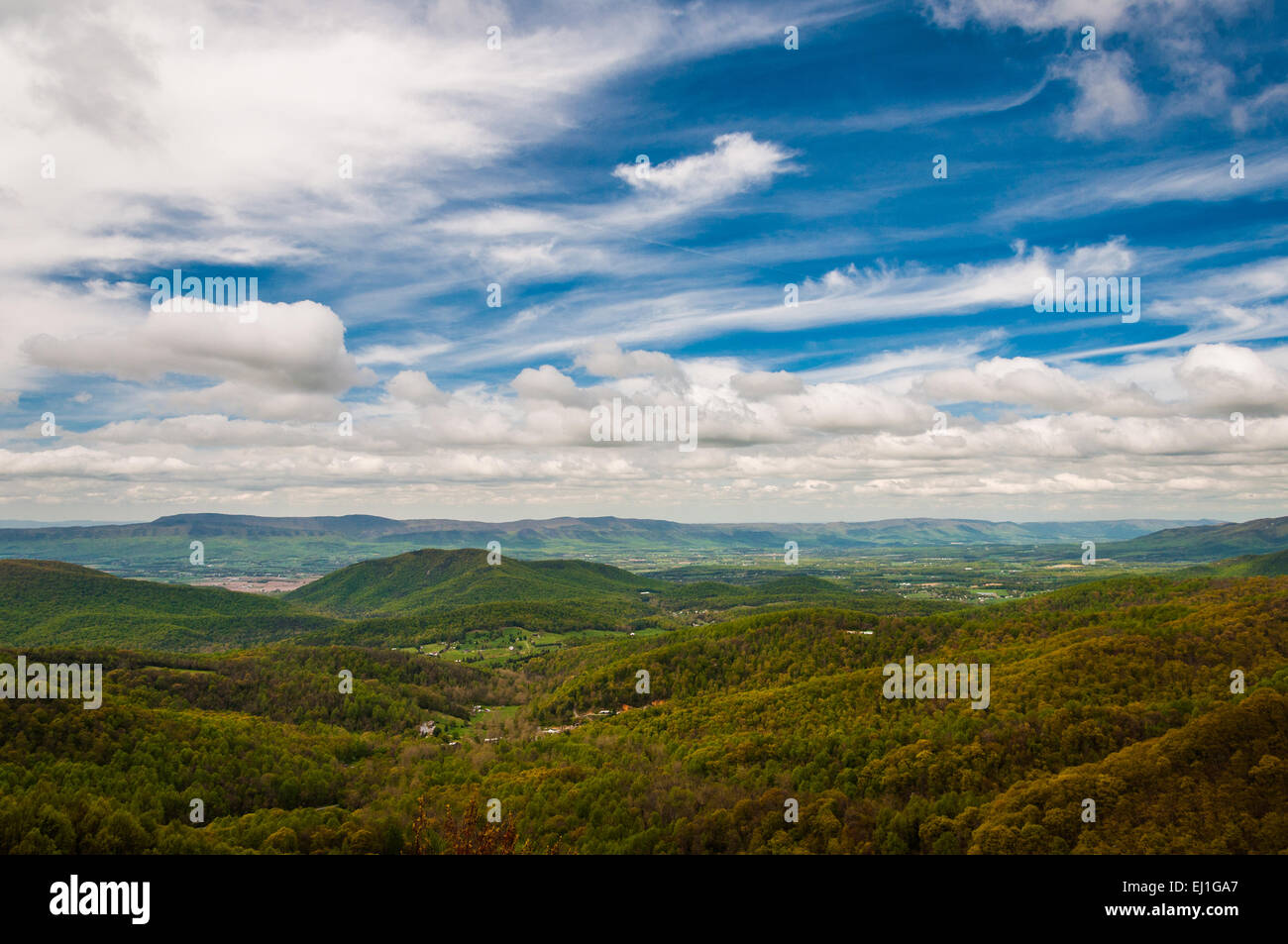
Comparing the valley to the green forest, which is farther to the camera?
the valley

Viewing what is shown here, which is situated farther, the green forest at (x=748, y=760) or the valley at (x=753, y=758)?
the valley at (x=753, y=758)

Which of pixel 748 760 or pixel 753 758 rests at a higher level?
pixel 753 758

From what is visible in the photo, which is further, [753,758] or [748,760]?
[748,760]

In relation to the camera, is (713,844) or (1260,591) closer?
(713,844)
